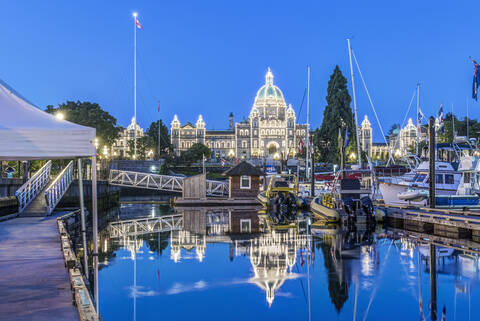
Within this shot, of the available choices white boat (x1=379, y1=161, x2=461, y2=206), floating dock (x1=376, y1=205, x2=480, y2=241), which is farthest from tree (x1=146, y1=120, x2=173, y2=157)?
floating dock (x1=376, y1=205, x2=480, y2=241)

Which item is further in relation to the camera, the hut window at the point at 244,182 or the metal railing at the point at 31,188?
the hut window at the point at 244,182

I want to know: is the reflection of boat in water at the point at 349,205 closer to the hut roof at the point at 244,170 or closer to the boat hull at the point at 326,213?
the boat hull at the point at 326,213

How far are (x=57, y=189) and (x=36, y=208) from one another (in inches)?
119

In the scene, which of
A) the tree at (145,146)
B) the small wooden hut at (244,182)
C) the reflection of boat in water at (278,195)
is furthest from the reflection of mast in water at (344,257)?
the tree at (145,146)

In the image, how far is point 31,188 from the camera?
29547 millimetres

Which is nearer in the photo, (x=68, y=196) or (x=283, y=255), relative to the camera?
(x=283, y=255)

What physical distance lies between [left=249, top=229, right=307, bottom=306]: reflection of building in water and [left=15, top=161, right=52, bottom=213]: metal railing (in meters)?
12.8

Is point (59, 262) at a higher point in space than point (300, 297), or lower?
higher

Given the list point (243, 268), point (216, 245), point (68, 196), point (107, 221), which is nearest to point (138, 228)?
point (107, 221)

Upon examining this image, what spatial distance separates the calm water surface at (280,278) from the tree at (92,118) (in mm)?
50229

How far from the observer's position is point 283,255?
19.5 metres

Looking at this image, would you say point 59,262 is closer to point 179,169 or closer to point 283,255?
point 283,255

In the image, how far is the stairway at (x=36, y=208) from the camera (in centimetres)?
2650

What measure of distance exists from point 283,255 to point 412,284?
5692 mm
